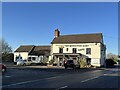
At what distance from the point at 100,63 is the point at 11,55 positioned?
35005 mm

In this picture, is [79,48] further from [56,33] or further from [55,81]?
[55,81]

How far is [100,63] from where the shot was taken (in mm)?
70500

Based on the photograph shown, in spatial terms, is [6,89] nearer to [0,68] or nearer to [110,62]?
[0,68]

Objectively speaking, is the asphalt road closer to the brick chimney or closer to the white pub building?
the white pub building

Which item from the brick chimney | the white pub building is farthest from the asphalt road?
the brick chimney

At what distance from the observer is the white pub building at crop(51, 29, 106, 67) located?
69812 millimetres

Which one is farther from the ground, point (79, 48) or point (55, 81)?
point (79, 48)

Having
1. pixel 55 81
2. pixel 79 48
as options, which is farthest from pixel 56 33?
pixel 55 81

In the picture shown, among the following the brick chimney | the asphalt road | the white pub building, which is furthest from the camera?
the brick chimney

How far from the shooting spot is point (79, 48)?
237 ft

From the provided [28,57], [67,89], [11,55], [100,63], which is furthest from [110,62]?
[67,89]

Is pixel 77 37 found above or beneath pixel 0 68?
above

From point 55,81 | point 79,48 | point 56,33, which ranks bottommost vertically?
point 55,81

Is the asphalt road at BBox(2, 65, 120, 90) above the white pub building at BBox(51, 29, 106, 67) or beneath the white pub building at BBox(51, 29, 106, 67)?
beneath
